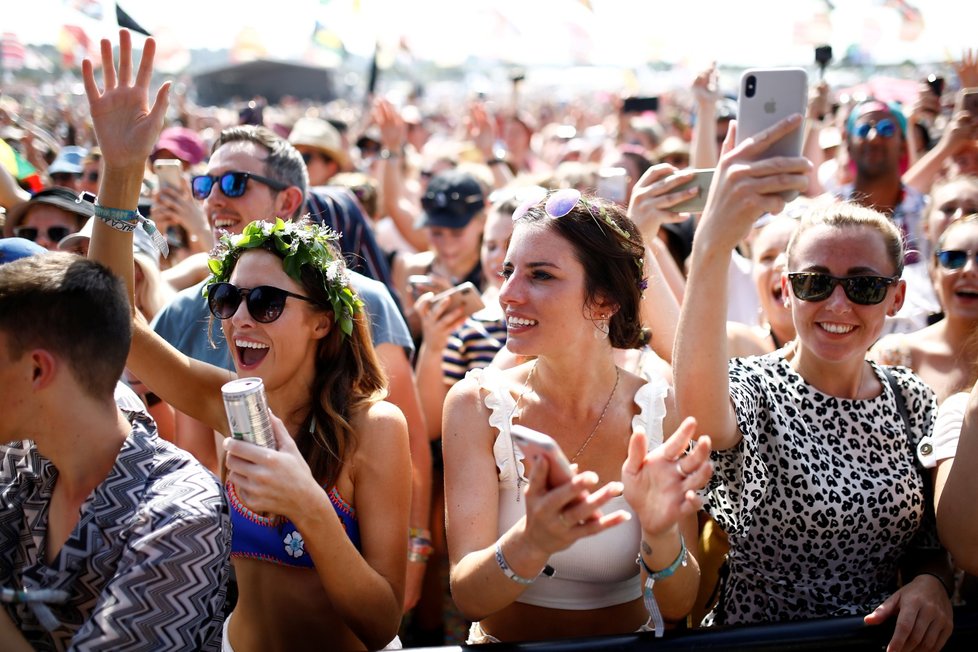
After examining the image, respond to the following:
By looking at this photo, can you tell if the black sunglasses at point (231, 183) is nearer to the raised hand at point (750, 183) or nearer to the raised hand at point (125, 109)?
the raised hand at point (125, 109)

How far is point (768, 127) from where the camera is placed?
2.01 metres

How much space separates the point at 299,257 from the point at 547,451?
1195mm

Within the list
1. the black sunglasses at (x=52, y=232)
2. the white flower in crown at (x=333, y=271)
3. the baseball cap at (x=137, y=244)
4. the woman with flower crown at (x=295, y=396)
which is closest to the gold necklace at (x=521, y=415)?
the woman with flower crown at (x=295, y=396)

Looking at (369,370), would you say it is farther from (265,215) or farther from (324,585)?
(265,215)

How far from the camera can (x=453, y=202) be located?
5.23 meters

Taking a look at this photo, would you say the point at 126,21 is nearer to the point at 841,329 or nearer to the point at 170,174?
the point at 170,174

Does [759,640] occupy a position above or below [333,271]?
below

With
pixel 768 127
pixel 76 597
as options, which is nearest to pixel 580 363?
pixel 768 127

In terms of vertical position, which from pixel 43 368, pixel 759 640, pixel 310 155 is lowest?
pixel 759 640

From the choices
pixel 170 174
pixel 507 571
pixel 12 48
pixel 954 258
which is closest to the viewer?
pixel 507 571

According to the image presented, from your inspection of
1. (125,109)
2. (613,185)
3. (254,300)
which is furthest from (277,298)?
(613,185)

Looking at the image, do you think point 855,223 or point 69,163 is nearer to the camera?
point 855,223

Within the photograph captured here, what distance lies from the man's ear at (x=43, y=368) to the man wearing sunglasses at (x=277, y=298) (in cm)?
72

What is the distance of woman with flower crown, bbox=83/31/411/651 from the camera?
229cm
